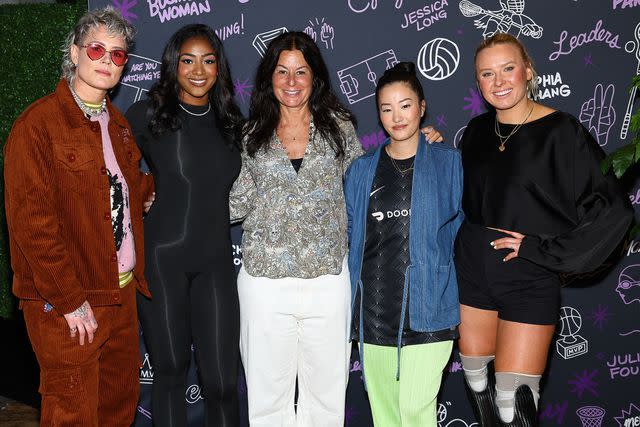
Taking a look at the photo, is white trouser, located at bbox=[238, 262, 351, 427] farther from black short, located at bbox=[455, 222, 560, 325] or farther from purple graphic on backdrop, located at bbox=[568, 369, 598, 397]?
purple graphic on backdrop, located at bbox=[568, 369, 598, 397]

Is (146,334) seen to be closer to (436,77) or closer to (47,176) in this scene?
(47,176)

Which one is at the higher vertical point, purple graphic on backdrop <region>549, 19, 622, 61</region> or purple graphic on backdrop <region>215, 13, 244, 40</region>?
purple graphic on backdrop <region>215, 13, 244, 40</region>

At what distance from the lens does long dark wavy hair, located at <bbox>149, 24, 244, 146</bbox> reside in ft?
9.82

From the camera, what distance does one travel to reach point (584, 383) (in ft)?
12.6

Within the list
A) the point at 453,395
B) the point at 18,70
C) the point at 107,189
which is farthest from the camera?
the point at 18,70

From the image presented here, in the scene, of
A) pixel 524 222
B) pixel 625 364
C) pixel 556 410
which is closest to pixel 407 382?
pixel 524 222

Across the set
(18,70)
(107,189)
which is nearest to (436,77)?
(107,189)

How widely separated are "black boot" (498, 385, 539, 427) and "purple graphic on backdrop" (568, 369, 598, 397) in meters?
1.06

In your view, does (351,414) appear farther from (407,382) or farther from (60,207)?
(60,207)

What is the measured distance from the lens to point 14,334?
19.0 feet

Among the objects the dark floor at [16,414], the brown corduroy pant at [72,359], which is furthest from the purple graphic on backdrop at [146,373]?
the brown corduroy pant at [72,359]

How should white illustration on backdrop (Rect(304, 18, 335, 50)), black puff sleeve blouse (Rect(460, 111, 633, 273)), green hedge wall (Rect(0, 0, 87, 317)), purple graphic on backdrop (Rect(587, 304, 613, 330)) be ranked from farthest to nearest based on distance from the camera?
1. green hedge wall (Rect(0, 0, 87, 317))
2. purple graphic on backdrop (Rect(587, 304, 613, 330))
3. white illustration on backdrop (Rect(304, 18, 335, 50))
4. black puff sleeve blouse (Rect(460, 111, 633, 273))

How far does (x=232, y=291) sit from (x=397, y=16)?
5.18 feet

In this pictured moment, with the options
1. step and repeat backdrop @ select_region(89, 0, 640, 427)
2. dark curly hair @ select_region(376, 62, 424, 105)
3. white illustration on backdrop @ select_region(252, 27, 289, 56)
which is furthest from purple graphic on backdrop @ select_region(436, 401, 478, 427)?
white illustration on backdrop @ select_region(252, 27, 289, 56)
